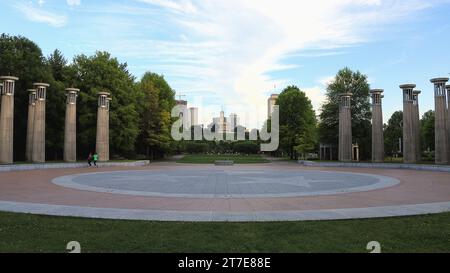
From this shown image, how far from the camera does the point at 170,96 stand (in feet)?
230

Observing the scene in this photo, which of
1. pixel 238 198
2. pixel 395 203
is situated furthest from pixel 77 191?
pixel 395 203

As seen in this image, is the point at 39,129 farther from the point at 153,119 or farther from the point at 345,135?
the point at 345,135

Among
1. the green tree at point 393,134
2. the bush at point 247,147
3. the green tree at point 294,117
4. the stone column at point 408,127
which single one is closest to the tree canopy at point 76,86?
the green tree at point 294,117

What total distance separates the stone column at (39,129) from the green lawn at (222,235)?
31.6 metres

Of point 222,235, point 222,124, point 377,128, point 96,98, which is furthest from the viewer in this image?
point 222,124

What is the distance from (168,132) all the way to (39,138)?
85.2 ft

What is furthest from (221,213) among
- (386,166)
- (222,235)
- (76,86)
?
(76,86)

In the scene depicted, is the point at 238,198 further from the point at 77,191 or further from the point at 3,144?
the point at 3,144

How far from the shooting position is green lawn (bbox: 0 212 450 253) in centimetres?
758

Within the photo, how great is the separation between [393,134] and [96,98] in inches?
2730

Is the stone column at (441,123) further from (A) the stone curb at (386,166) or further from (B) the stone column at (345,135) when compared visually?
(B) the stone column at (345,135)

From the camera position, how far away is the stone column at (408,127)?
41125 mm

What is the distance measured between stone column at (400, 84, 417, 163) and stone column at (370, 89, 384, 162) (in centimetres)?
320

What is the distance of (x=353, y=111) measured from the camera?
58.9 m
